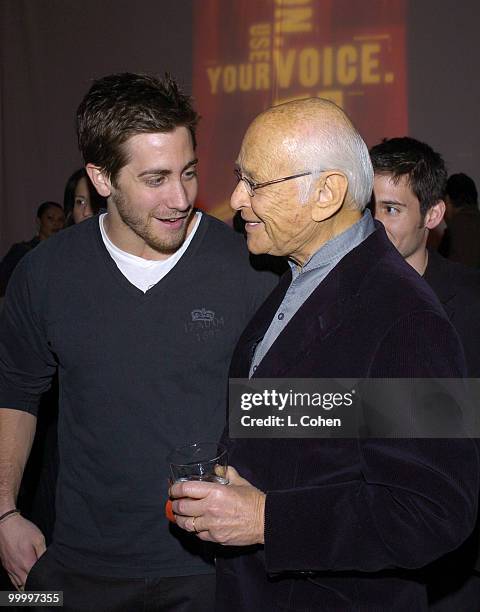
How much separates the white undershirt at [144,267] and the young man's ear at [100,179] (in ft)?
0.56

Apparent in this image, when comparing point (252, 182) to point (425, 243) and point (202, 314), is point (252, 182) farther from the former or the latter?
point (425, 243)

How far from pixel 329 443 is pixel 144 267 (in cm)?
81

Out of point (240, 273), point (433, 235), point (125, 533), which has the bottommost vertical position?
point (433, 235)

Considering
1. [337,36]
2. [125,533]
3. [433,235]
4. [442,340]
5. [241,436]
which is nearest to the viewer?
[442,340]

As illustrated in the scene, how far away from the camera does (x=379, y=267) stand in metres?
1.55

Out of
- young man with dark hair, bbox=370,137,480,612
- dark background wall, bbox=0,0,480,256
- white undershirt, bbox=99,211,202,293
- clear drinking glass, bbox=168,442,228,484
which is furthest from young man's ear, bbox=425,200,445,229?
dark background wall, bbox=0,0,480,256

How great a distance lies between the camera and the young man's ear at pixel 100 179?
2090mm

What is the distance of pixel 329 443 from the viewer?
59.4 inches

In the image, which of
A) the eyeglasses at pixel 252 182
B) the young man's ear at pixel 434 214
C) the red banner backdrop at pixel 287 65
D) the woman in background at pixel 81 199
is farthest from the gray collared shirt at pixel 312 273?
the red banner backdrop at pixel 287 65

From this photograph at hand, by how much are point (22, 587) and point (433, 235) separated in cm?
463

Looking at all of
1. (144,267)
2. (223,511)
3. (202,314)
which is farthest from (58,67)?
(223,511)

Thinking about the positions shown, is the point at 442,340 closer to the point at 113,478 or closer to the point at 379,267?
the point at 379,267

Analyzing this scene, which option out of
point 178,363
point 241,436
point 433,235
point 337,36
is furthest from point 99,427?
point 337,36

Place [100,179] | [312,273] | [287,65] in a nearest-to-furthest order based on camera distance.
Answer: [312,273] → [100,179] → [287,65]
